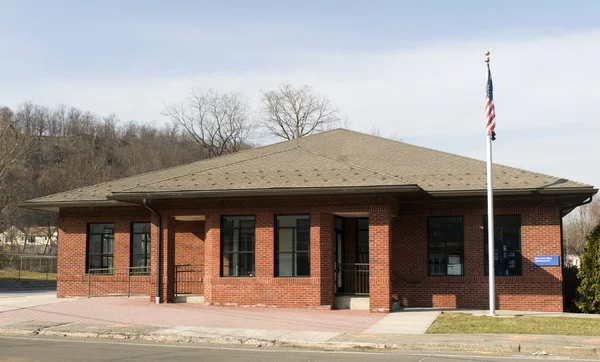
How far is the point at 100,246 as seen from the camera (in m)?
27.6

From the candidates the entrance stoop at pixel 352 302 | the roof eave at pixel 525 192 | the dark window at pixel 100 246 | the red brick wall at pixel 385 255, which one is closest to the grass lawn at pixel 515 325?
the entrance stoop at pixel 352 302

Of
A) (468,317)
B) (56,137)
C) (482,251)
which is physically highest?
(56,137)

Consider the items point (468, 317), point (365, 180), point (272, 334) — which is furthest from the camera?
point (365, 180)

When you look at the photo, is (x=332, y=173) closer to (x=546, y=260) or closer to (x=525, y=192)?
(x=525, y=192)

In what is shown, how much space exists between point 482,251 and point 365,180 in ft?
15.8

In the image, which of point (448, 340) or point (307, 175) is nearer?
point (448, 340)

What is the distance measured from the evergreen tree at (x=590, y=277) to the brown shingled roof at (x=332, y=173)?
6.63 feet

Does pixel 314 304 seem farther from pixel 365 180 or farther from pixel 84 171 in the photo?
pixel 84 171

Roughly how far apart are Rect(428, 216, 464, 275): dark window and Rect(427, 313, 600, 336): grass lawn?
139 inches

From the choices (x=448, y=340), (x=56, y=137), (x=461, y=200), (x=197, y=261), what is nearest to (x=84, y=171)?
(x=56, y=137)

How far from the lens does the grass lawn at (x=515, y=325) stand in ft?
52.5

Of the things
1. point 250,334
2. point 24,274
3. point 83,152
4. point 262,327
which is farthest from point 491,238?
point 83,152

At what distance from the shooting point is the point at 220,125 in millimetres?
Result: 77562

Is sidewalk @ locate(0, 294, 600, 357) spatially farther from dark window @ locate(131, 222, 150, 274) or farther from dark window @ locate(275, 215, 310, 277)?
dark window @ locate(131, 222, 150, 274)
